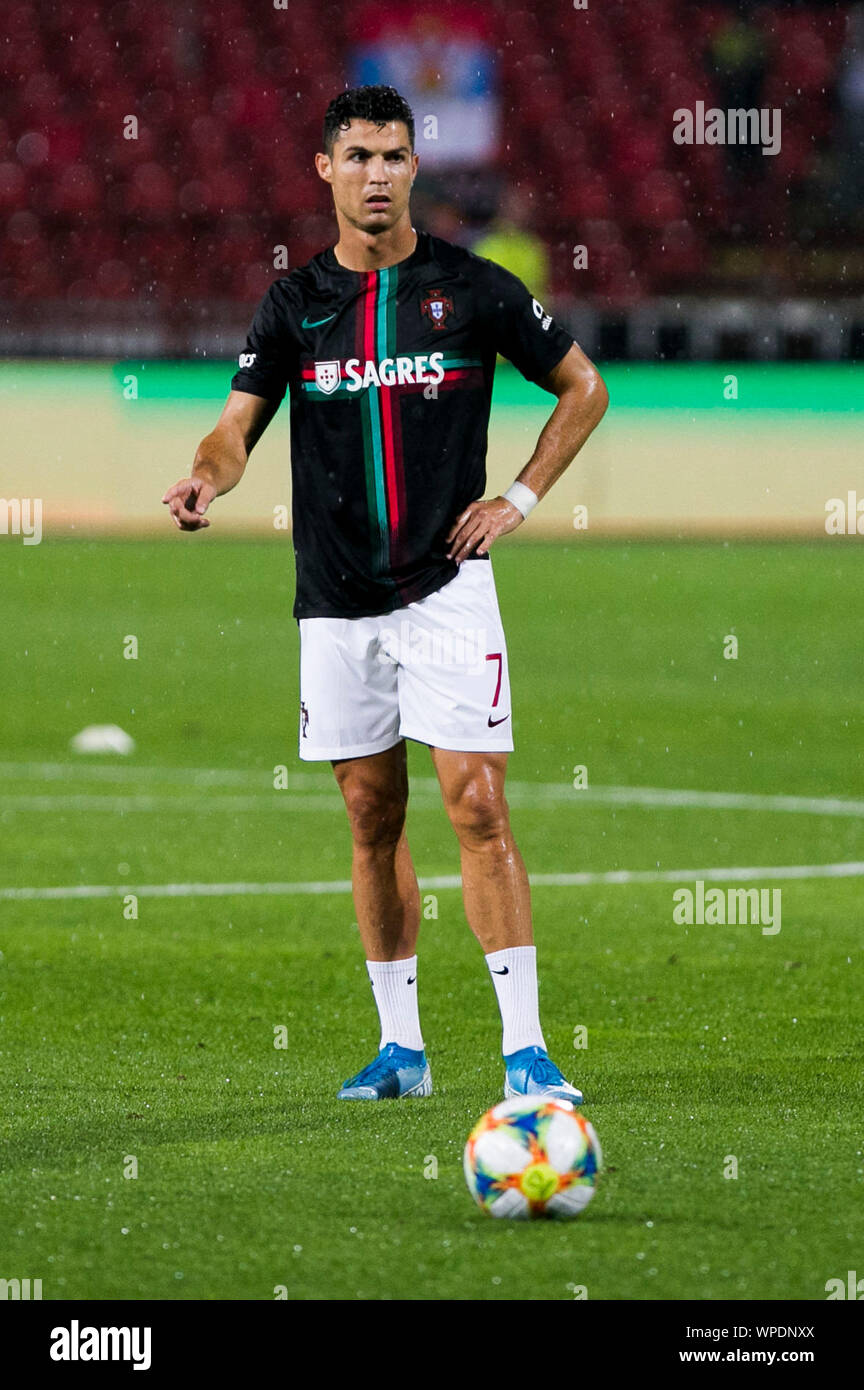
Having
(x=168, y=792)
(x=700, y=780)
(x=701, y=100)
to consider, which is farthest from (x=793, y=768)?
(x=701, y=100)

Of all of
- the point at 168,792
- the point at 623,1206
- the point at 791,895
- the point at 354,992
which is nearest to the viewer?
the point at 623,1206

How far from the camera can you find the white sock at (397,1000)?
5.47 meters

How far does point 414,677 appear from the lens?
207 inches

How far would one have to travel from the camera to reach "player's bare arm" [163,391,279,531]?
521 centimetres

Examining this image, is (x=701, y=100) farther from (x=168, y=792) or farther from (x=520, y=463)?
(x=168, y=792)

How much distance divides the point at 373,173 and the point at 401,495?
739mm

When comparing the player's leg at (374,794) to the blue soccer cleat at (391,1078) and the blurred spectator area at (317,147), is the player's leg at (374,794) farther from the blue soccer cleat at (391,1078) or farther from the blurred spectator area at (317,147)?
the blurred spectator area at (317,147)

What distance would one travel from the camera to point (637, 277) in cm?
2480

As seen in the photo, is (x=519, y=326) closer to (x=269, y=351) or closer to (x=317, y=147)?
(x=269, y=351)

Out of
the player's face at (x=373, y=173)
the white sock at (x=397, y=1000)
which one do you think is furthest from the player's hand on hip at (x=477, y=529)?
the white sock at (x=397, y=1000)

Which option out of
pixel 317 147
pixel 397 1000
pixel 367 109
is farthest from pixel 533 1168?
pixel 317 147

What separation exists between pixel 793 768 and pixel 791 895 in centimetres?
343

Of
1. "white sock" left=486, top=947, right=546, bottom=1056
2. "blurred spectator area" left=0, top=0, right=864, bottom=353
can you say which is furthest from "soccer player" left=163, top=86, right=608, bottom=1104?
"blurred spectator area" left=0, top=0, right=864, bottom=353

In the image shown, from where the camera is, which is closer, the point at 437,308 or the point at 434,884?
the point at 437,308
